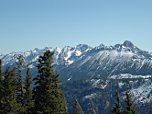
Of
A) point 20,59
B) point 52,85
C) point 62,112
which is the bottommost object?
point 62,112

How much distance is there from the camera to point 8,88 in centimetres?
4491

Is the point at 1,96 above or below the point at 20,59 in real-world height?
below

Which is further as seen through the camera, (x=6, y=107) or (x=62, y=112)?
(x=6, y=107)

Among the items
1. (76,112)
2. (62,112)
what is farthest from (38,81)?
(76,112)

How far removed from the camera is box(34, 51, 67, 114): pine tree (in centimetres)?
3775

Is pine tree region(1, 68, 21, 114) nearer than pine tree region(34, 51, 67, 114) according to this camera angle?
No

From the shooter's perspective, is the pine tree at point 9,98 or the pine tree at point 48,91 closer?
the pine tree at point 48,91

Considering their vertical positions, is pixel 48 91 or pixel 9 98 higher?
pixel 9 98

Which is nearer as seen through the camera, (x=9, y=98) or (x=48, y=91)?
(x=48, y=91)

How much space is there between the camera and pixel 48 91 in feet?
124

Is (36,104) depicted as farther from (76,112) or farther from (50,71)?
(76,112)

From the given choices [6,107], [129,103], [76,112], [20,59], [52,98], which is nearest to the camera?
[52,98]

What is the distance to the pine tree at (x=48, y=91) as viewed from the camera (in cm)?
3775

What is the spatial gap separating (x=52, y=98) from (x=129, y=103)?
23549 mm
